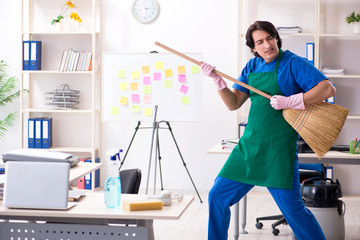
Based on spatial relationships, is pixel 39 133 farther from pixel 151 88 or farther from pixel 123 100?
pixel 151 88

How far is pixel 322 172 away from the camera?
166 inches

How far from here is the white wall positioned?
5578 millimetres

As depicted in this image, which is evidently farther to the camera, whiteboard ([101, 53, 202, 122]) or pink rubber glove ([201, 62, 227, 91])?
whiteboard ([101, 53, 202, 122])

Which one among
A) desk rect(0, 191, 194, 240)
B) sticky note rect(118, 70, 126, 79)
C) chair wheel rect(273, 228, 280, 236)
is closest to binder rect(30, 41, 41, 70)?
sticky note rect(118, 70, 126, 79)

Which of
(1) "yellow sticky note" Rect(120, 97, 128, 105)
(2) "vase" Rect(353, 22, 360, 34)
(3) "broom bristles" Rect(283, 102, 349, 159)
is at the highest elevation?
(2) "vase" Rect(353, 22, 360, 34)

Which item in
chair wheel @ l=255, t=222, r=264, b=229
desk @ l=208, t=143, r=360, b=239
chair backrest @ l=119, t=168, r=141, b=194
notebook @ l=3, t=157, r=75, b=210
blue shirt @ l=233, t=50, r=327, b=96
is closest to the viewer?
notebook @ l=3, t=157, r=75, b=210

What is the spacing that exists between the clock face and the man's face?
9.94 feet

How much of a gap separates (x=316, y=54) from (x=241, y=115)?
0.92 metres

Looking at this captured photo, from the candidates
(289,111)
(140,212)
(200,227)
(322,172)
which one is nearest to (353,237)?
(322,172)

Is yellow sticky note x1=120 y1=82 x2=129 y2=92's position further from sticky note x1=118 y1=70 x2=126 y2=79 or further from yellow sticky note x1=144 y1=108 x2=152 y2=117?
yellow sticky note x1=144 y1=108 x2=152 y2=117

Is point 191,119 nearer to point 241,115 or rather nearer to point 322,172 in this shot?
point 241,115

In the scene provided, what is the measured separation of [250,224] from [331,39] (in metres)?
2.18

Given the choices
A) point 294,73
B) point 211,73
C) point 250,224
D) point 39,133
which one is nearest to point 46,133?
point 39,133

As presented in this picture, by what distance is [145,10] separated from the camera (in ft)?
18.6
